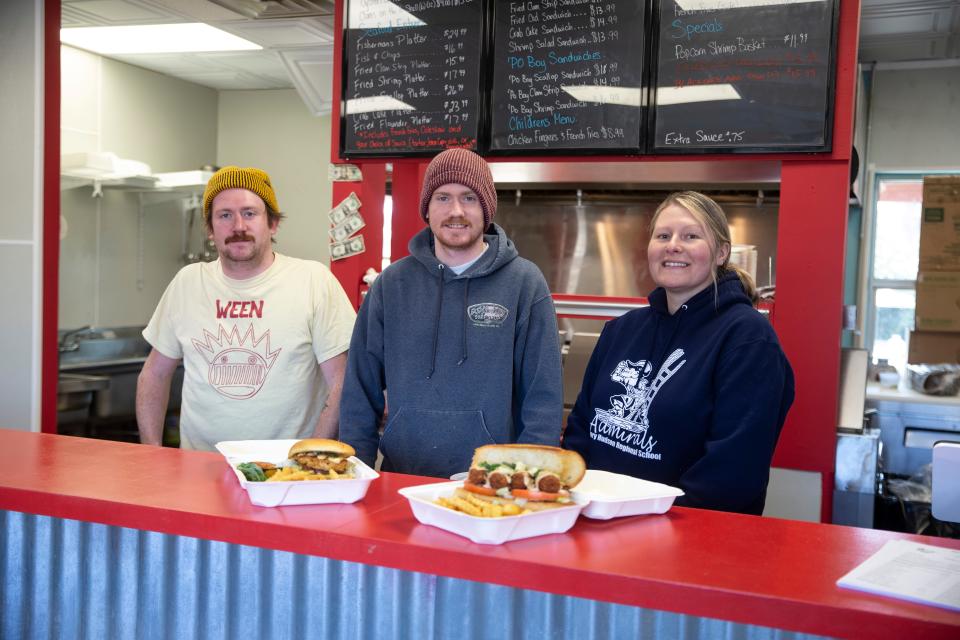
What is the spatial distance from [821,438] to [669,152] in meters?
1.19

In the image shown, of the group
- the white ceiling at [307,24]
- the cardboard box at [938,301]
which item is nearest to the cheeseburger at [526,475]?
the white ceiling at [307,24]

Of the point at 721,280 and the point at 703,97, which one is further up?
the point at 703,97

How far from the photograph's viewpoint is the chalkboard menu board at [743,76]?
298 cm

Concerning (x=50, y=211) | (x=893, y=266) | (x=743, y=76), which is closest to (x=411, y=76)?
(x=743, y=76)

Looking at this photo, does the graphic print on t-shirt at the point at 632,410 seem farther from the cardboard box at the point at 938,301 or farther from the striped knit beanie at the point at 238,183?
the cardboard box at the point at 938,301

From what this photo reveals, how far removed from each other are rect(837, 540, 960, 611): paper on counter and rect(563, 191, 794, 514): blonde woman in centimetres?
49

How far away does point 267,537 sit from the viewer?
143 cm

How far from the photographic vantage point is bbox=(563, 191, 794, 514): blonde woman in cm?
188

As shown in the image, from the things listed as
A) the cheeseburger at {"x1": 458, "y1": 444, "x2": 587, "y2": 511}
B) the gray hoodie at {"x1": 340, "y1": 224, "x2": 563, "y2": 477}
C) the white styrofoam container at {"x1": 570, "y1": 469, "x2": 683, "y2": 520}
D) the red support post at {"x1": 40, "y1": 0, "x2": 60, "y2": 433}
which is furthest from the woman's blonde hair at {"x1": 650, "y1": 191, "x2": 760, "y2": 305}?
the red support post at {"x1": 40, "y1": 0, "x2": 60, "y2": 433}

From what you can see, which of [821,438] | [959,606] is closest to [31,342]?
[821,438]

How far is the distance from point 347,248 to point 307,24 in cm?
173

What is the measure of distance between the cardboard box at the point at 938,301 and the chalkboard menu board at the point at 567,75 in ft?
8.01

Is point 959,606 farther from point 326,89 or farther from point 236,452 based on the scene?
point 326,89

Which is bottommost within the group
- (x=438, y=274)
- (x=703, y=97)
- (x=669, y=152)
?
(x=438, y=274)
